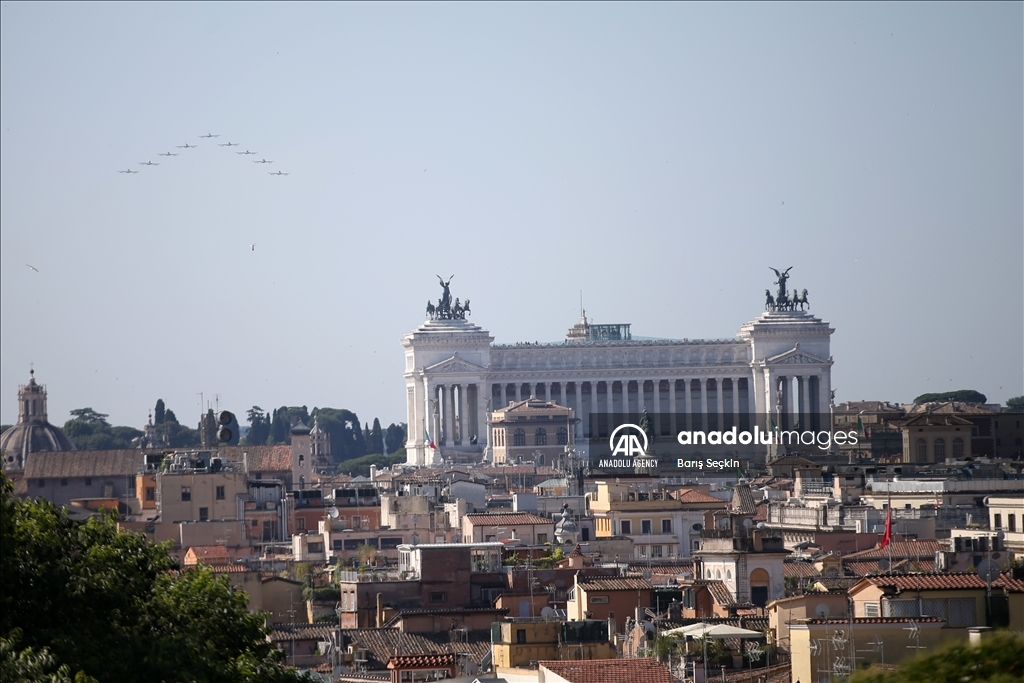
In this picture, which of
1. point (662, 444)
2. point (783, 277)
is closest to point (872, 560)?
point (662, 444)

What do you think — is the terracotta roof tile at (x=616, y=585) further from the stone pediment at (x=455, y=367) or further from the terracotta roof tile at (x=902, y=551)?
the stone pediment at (x=455, y=367)

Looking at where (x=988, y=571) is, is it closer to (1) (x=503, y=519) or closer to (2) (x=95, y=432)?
(1) (x=503, y=519)

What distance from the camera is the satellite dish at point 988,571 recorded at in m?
29.5

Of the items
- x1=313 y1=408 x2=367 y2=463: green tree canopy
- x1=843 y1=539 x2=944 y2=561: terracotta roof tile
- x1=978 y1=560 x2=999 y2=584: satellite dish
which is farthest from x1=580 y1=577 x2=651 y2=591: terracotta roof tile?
x1=313 y1=408 x2=367 y2=463: green tree canopy

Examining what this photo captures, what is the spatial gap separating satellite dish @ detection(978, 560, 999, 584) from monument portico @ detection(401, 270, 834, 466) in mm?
113993

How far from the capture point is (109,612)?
22406 mm

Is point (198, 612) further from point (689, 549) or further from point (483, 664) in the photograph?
point (689, 549)

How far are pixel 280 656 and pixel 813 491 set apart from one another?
50.9 metres

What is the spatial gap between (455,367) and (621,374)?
31.0 feet

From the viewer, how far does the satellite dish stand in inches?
1160

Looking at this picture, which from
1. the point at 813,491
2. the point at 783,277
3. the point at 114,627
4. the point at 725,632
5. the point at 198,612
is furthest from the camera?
the point at 783,277

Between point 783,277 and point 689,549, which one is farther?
point 783,277

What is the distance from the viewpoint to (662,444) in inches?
4459

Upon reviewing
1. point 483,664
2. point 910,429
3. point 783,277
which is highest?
point 783,277
